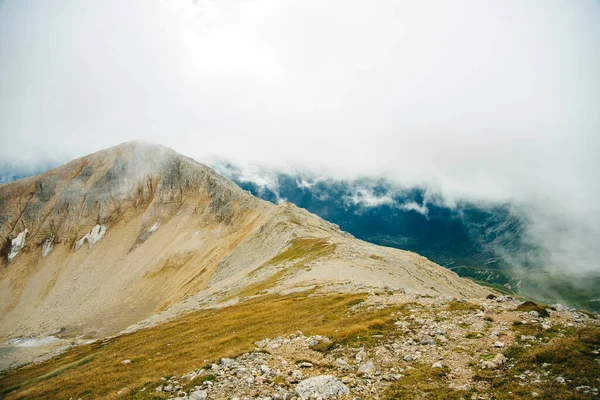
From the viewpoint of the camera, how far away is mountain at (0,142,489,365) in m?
65.9

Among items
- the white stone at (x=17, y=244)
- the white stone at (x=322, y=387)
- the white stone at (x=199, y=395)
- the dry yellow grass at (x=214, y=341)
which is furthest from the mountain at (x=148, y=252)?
the white stone at (x=199, y=395)

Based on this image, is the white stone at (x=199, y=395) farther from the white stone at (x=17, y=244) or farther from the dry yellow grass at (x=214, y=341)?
the white stone at (x=17, y=244)

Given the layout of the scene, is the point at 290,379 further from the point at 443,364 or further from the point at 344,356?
the point at 443,364

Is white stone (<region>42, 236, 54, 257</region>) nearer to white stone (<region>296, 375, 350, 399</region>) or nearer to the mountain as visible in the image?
the mountain

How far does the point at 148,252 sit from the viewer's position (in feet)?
440

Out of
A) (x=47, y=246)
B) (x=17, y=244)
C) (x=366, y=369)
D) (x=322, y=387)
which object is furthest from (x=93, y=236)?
(x=366, y=369)

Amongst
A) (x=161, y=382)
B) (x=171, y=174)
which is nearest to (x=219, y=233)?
(x=171, y=174)

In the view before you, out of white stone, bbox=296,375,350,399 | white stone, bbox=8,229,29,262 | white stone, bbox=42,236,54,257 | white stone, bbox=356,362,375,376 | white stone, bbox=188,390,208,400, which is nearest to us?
white stone, bbox=296,375,350,399

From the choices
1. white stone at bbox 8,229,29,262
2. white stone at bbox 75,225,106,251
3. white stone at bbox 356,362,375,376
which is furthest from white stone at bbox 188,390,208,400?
white stone at bbox 8,229,29,262

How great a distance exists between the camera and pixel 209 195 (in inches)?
6117

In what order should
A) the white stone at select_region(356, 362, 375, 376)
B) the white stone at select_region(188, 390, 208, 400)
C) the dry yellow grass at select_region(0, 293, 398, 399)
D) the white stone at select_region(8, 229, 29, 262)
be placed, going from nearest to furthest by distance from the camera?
the white stone at select_region(188, 390, 208, 400), the white stone at select_region(356, 362, 375, 376), the dry yellow grass at select_region(0, 293, 398, 399), the white stone at select_region(8, 229, 29, 262)

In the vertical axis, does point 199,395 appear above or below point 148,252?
above

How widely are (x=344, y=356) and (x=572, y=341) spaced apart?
433 inches

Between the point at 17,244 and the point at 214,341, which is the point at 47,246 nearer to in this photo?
the point at 17,244
